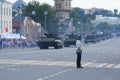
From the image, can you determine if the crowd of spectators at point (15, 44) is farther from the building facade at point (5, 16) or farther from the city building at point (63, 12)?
the city building at point (63, 12)

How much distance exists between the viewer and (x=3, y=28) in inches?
3947

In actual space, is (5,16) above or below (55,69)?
above

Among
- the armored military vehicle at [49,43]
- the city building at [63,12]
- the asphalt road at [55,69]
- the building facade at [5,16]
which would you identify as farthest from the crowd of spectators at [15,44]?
the city building at [63,12]

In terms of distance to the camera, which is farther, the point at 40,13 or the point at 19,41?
the point at 40,13

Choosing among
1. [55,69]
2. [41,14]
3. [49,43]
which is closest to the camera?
[55,69]

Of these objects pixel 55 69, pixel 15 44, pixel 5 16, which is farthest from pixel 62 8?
pixel 55 69

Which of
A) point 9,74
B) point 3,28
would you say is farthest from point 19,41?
point 9,74

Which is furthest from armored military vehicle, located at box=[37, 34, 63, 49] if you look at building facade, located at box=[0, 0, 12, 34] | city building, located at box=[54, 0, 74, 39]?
city building, located at box=[54, 0, 74, 39]

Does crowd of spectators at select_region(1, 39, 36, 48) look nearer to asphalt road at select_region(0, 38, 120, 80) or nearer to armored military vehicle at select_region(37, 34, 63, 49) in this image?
armored military vehicle at select_region(37, 34, 63, 49)

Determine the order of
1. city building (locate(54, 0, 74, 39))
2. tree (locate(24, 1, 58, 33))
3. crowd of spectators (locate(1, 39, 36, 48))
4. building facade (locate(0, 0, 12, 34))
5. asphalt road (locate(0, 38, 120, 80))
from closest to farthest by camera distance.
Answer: asphalt road (locate(0, 38, 120, 80)) < crowd of spectators (locate(1, 39, 36, 48)) < building facade (locate(0, 0, 12, 34)) < tree (locate(24, 1, 58, 33)) < city building (locate(54, 0, 74, 39))

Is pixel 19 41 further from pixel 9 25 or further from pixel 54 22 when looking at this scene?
pixel 54 22

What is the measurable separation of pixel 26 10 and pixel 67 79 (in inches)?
5186

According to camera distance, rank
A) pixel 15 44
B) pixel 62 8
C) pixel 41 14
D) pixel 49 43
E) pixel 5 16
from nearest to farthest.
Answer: pixel 49 43 < pixel 15 44 < pixel 5 16 < pixel 41 14 < pixel 62 8

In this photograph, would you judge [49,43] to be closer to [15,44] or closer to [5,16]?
[15,44]
